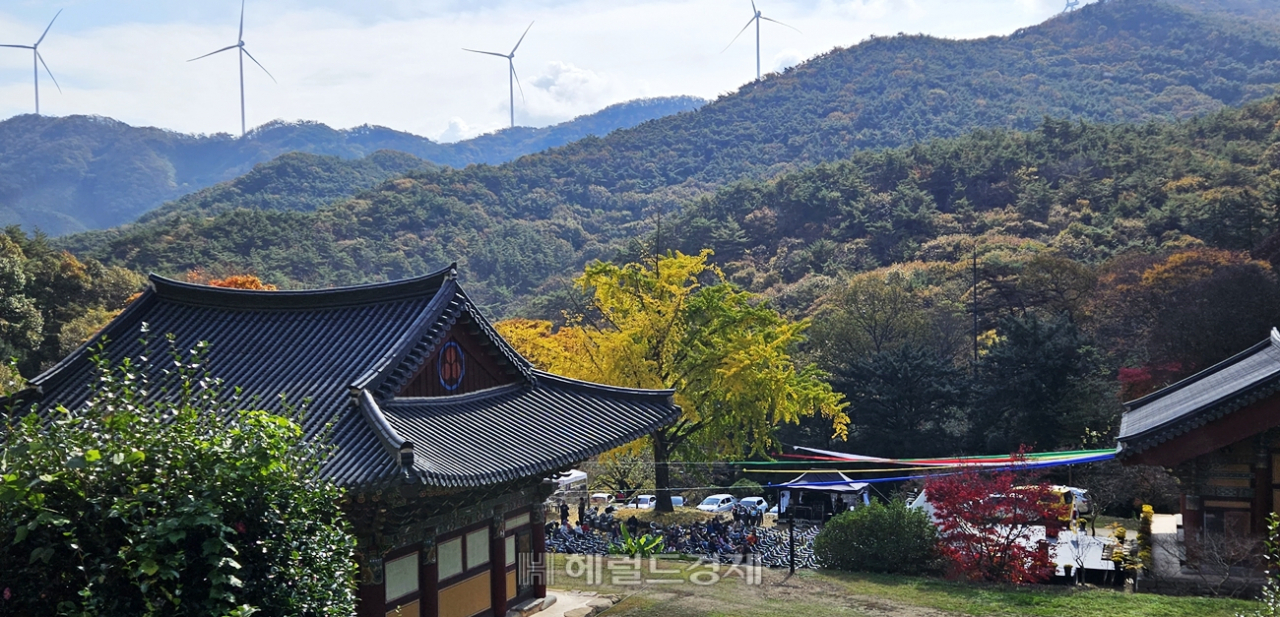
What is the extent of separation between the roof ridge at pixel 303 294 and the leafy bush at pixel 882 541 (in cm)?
1219

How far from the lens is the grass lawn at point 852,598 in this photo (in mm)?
19156

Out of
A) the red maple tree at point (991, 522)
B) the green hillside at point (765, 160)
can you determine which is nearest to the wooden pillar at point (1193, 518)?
the red maple tree at point (991, 522)

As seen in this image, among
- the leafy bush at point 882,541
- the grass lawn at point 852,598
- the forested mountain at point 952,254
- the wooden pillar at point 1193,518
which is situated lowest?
the grass lawn at point 852,598

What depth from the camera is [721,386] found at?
31797 millimetres

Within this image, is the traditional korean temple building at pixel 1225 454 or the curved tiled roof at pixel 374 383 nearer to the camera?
the curved tiled roof at pixel 374 383

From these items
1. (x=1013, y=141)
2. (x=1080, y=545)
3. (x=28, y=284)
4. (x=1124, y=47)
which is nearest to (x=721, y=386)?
(x=1080, y=545)

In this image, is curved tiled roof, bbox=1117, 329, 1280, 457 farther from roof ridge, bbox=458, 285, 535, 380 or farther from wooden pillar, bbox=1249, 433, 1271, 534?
roof ridge, bbox=458, 285, 535, 380

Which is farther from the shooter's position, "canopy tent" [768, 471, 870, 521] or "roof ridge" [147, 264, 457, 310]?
"canopy tent" [768, 471, 870, 521]

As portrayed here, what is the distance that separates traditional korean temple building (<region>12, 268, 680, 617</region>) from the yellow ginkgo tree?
11.4 m

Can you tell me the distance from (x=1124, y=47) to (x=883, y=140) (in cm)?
5399

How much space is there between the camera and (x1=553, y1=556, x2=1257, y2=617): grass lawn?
19156 millimetres

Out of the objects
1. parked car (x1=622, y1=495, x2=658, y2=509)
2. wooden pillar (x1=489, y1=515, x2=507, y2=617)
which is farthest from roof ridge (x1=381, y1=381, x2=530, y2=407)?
parked car (x1=622, y1=495, x2=658, y2=509)

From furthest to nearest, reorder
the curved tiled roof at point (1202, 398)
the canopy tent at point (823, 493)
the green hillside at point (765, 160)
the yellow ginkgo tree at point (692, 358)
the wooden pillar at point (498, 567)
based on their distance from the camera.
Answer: the green hillside at point (765, 160)
the canopy tent at point (823, 493)
the yellow ginkgo tree at point (692, 358)
the curved tiled roof at point (1202, 398)
the wooden pillar at point (498, 567)

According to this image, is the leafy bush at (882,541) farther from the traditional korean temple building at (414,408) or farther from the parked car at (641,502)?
the parked car at (641,502)
